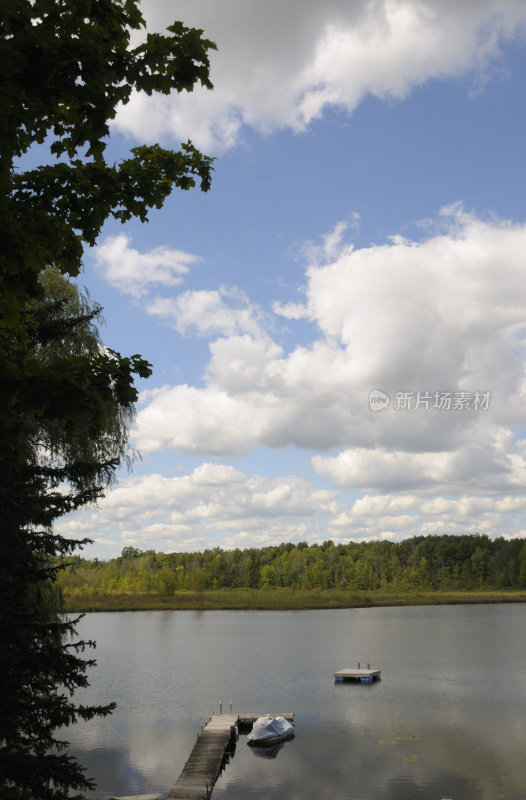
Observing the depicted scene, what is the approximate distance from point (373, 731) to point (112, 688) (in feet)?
68.8

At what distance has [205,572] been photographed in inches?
7352

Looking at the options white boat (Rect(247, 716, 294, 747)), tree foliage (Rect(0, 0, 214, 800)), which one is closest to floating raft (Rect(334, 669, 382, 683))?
white boat (Rect(247, 716, 294, 747))

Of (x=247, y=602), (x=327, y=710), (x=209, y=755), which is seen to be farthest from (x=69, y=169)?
(x=247, y=602)

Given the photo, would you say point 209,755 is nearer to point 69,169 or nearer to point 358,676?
point 358,676

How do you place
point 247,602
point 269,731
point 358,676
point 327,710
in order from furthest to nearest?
point 247,602, point 358,676, point 327,710, point 269,731

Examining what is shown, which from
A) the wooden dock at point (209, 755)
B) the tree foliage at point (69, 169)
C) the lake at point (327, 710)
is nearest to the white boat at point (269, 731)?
the lake at point (327, 710)

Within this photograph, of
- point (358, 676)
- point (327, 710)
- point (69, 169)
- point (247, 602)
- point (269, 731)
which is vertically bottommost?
point (247, 602)

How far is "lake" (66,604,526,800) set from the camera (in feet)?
83.9

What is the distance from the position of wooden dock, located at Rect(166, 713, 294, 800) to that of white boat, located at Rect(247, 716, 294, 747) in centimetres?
104

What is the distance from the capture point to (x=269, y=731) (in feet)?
101

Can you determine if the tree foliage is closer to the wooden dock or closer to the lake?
the wooden dock

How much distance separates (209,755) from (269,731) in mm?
4614

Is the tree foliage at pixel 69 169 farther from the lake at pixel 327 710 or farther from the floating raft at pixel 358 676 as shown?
the floating raft at pixel 358 676

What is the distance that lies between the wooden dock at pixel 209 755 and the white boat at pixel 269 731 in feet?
3.40
